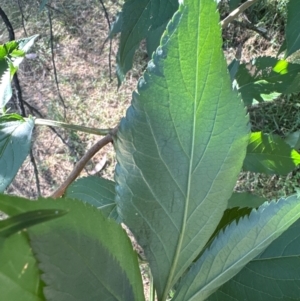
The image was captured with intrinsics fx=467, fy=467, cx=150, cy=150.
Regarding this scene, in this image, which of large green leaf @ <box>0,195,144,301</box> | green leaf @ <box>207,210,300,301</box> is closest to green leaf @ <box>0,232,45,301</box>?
large green leaf @ <box>0,195,144,301</box>

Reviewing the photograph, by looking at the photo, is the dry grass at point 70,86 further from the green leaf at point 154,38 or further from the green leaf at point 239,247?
the green leaf at point 239,247

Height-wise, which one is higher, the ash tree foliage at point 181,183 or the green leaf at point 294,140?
the ash tree foliage at point 181,183

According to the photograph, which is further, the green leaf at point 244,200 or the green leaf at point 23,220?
the green leaf at point 244,200

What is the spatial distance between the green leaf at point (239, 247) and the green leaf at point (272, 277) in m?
0.11

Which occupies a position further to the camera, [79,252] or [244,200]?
[244,200]

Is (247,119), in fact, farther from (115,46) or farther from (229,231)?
(115,46)

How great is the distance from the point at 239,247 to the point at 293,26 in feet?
2.26

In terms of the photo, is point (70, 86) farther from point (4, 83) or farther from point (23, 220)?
point (23, 220)

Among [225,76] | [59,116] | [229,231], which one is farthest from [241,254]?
[59,116]

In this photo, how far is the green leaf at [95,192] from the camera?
29.7 inches

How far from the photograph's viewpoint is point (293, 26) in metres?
0.93

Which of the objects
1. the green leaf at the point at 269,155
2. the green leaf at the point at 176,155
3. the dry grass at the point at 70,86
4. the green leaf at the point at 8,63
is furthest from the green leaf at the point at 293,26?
the dry grass at the point at 70,86

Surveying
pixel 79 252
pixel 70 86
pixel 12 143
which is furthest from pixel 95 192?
pixel 70 86

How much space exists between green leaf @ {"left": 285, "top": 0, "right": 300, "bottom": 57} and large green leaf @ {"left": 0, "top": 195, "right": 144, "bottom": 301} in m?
0.73
